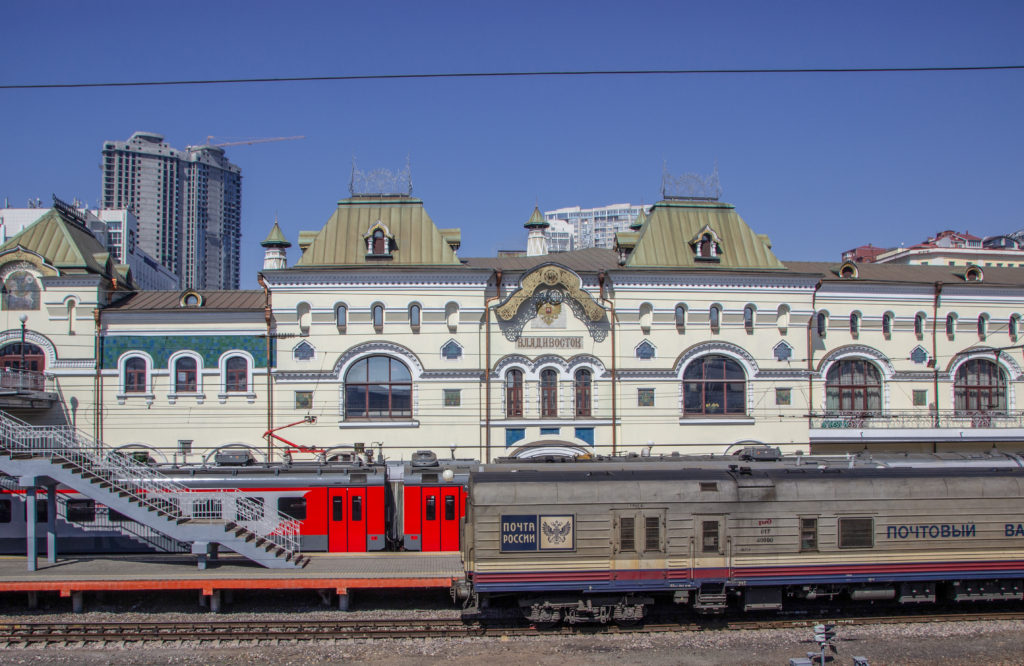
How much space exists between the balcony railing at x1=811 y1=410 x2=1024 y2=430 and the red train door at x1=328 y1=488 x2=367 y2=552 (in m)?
20.8

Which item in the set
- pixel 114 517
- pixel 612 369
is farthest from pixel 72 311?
pixel 612 369

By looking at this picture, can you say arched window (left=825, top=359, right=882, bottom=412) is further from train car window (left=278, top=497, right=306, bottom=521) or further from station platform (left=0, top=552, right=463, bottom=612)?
train car window (left=278, top=497, right=306, bottom=521)

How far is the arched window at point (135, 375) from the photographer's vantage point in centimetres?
3572

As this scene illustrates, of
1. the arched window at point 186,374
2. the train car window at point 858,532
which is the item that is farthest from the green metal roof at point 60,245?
the train car window at point 858,532

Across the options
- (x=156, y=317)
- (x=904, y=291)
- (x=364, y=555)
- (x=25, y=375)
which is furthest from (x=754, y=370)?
(x=25, y=375)

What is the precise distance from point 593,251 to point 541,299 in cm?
767

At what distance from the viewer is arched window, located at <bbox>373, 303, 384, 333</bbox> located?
116ft

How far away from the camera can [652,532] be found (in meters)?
19.6

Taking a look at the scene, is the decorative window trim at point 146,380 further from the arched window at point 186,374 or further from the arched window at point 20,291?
the arched window at point 20,291

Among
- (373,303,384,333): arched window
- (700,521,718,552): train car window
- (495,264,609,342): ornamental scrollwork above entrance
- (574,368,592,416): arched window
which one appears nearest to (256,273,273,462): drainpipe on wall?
(373,303,384,333): arched window

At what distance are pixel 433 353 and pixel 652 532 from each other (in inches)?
689

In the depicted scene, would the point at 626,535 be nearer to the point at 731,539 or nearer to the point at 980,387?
the point at 731,539

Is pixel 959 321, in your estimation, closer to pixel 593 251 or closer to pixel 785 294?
pixel 785 294

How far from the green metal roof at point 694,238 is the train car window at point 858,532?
18.1 meters
